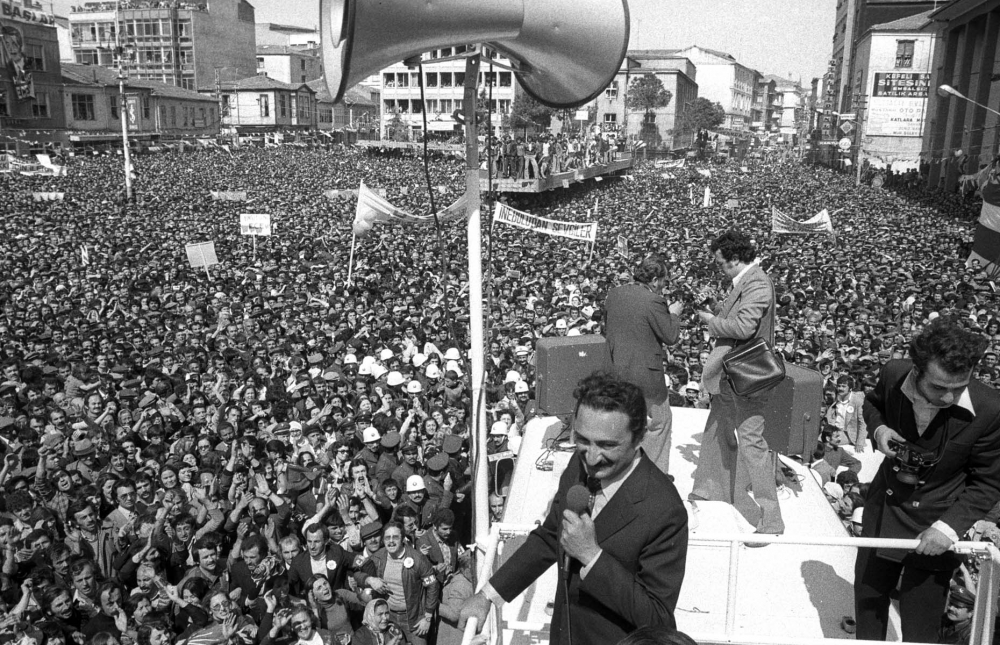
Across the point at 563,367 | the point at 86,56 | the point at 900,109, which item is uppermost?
the point at 86,56

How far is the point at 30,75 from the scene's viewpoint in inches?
2100

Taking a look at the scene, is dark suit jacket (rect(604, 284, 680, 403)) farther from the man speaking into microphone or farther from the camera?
the man speaking into microphone

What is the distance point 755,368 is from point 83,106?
65533 millimetres

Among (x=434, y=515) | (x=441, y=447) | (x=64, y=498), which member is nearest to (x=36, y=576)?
(x=64, y=498)

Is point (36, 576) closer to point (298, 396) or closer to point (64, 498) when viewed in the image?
point (64, 498)

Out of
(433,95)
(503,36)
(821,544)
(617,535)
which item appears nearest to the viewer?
(617,535)

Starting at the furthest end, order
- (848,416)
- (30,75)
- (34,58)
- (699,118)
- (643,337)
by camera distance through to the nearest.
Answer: (699,118) → (34,58) → (30,75) → (848,416) → (643,337)

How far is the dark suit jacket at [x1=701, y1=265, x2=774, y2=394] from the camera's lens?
161 inches

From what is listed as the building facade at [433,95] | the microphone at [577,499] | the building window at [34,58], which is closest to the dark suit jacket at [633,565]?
the microphone at [577,499]

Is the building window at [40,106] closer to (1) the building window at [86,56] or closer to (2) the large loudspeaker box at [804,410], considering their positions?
(1) the building window at [86,56]

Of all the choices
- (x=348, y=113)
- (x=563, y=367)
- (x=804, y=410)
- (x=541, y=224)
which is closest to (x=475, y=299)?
(x=563, y=367)

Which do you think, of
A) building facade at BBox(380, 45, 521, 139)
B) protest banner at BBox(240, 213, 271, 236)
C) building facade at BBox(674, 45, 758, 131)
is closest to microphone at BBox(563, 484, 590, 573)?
protest banner at BBox(240, 213, 271, 236)

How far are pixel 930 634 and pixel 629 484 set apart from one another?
1.59 meters

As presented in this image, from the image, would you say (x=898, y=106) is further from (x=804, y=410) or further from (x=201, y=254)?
(x=804, y=410)
